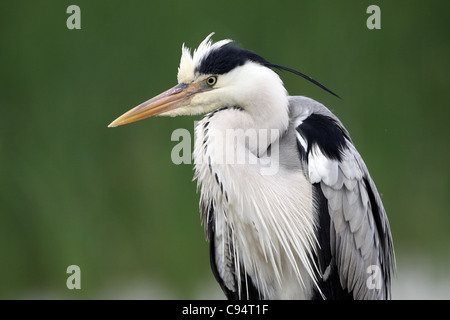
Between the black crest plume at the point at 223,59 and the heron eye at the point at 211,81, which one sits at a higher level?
the black crest plume at the point at 223,59

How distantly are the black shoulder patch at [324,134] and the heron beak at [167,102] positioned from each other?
1.50ft

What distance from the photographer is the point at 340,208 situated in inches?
102

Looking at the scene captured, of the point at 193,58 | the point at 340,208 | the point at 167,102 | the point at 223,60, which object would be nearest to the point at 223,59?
the point at 223,60

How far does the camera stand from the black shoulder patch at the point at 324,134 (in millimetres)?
2557

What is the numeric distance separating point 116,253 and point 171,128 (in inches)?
35.5

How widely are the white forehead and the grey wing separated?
1.50ft

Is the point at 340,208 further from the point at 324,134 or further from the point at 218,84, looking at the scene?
the point at 218,84

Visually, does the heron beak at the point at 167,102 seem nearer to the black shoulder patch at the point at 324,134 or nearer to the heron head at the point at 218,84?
the heron head at the point at 218,84

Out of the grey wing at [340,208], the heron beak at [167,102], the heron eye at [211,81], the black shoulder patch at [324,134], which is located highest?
the heron eye at [211,81]

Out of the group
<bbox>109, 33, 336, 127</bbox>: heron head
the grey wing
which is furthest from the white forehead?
the grey wing

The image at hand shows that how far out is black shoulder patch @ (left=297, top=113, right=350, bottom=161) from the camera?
256 cm

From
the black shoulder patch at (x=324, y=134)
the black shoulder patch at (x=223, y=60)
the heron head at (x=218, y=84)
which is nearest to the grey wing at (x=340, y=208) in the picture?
the black shoulder patch at (x=324, y=134)

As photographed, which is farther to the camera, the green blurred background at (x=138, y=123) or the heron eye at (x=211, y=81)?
the green blurred background at (x=138, y=123)

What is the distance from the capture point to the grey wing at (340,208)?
101 inches
